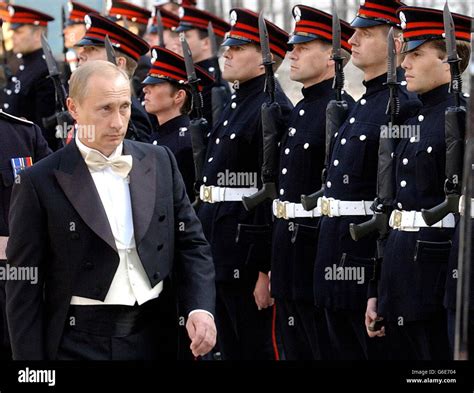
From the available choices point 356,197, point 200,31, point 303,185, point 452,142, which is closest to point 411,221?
point 452,142

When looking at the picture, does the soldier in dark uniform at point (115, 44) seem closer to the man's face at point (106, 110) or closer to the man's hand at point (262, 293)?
the man's hand at point (262, 293)

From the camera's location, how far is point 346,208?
7.71 m

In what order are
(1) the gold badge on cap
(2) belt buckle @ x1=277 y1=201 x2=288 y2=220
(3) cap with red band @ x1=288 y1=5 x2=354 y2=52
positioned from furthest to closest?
(1) the gold badge on cap, (3) cap with red band @ x1=288 y1=5 x2=354 y2=52, (2) belt buckle @ x1=277 y1=201 x2=288 y2=220

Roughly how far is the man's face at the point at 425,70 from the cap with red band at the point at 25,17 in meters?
6.85

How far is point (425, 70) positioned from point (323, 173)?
1091 millimetres

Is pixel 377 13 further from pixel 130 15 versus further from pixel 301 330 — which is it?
pixel 130 15

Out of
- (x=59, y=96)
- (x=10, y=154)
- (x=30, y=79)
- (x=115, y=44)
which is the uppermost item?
(x=115, y=44)

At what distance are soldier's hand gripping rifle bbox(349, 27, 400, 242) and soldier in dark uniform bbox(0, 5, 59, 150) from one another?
475 cm

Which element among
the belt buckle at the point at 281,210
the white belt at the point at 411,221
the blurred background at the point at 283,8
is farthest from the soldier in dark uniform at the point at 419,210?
the belt buckle at the point at 281,210

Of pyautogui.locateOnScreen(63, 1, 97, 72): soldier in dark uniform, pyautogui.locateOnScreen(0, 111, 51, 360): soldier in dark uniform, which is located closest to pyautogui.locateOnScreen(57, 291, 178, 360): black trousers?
pyautogui.locateOnScreen(0, 111, 51, 360): soldier in dark uniform

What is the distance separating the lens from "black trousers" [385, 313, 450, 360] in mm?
7031

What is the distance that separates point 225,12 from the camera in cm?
1401

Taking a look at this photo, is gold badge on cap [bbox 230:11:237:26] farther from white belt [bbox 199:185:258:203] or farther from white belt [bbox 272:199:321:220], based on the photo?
white belt [bbox 272:199:321:220]

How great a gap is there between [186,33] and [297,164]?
332cm
